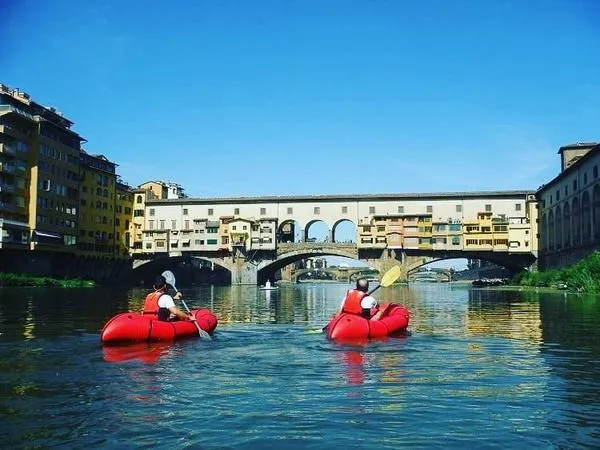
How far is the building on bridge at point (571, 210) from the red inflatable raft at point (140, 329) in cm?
5716

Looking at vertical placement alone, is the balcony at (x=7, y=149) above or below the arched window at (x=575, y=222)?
above

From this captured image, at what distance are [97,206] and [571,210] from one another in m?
64.3

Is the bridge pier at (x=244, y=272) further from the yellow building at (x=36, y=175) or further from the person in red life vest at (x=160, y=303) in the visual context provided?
the person in red life vest at (x=160, y=303)

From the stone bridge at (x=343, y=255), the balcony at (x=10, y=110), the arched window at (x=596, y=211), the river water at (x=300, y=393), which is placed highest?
the balcony at (x=10, y=110)

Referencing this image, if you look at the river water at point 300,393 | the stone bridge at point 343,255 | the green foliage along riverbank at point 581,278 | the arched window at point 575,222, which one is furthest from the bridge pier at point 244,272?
the river water at point 300,393

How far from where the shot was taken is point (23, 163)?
69.5 m

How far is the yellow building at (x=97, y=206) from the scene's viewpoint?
85.4 m

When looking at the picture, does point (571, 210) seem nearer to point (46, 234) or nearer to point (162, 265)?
point (46, 234)

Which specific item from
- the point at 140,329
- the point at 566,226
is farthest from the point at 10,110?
the point at 566,226

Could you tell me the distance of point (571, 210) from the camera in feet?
241

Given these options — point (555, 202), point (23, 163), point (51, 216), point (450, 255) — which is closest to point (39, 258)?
point (51, 216)

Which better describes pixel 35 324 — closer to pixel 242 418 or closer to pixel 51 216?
pixel 242 418

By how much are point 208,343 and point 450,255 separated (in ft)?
260

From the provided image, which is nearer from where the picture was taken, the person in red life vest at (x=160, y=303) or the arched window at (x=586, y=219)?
the person in red life vest at (x=160, y=303)
